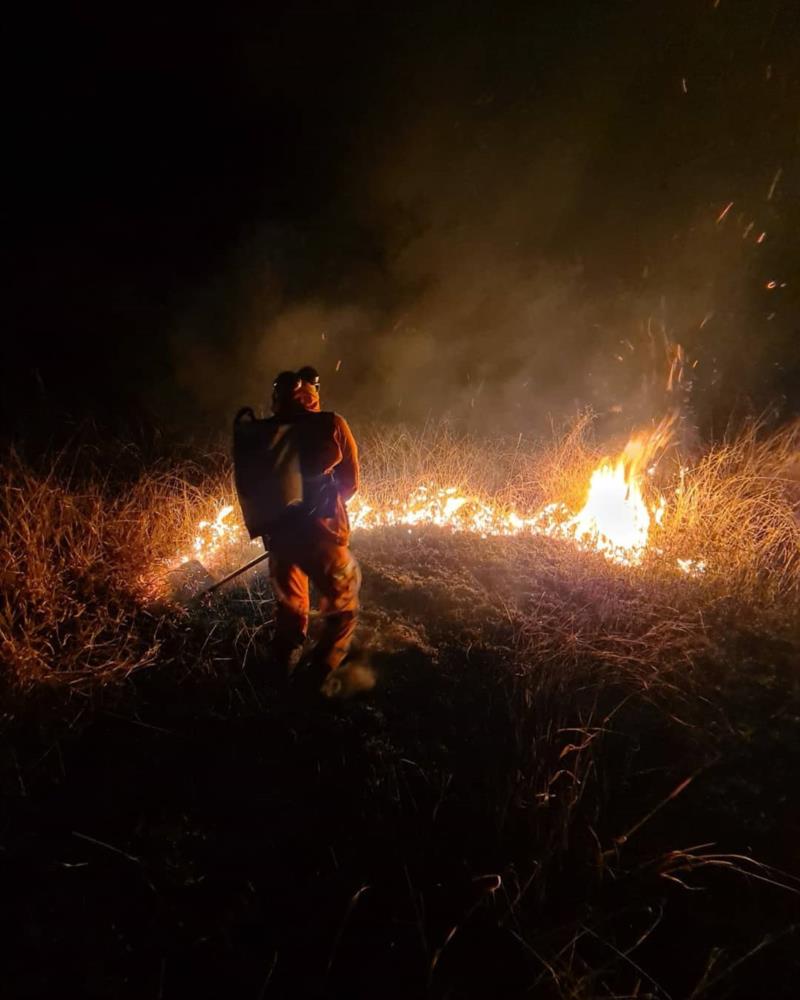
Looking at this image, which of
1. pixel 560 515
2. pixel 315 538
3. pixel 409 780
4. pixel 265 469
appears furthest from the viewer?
pixel 560 515

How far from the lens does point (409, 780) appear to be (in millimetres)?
2553

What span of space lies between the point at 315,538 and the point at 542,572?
197 cm

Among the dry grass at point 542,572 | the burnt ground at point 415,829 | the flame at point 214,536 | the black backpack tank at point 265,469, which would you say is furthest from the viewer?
the flame at point 214,536

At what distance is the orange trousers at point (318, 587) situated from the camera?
3129 millimetres

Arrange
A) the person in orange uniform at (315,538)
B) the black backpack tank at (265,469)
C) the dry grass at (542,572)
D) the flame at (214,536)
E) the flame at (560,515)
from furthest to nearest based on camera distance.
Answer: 1. the flame at (560,515)
2. the flame at (214,536)
3. the dry grass at (542,572)
4. the person in orange uniform at (315,538)
5. the black backpack tank at (265,469)

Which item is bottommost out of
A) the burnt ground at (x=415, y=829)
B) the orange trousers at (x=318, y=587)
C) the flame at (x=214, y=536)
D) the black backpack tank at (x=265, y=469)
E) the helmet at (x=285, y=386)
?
the burnt ground at (x=415, y=829)

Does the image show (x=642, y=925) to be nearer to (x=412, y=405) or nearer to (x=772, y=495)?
→ (x=772, y=495)

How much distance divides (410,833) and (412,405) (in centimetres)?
821

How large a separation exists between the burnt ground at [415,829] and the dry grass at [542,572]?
23 centimetres

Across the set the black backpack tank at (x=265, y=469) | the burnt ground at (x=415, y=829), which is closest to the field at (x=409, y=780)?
the burnt ground at (x=415, y=829)

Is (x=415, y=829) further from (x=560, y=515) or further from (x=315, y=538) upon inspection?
(x=560, y=515)

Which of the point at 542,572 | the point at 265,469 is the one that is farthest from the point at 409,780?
the point at 542,572

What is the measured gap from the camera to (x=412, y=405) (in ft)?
32.7

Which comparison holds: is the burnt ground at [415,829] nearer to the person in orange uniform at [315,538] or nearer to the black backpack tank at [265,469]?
the person in orange uniform at [315,538]
